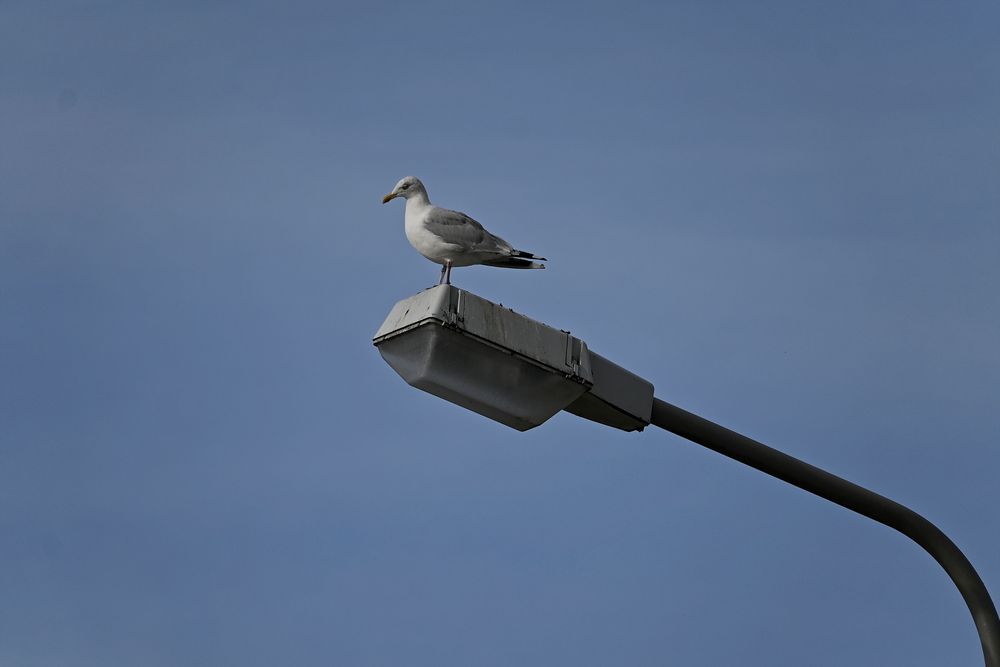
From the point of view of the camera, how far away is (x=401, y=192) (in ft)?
45.2

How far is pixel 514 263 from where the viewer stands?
38.7ft

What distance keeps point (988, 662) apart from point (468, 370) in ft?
8.93

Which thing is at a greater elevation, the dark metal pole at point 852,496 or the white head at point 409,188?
the white head at point 409,188

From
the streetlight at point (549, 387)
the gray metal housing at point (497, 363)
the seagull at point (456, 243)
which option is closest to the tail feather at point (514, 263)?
the seagull at point (456, 243)

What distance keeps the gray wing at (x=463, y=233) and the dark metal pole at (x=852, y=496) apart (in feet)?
17.3

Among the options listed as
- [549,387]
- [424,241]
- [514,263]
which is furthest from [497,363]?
[424,241]

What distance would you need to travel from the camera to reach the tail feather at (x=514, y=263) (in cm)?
1166

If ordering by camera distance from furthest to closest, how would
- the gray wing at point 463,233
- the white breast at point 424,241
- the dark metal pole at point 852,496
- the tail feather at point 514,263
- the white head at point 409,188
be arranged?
the white head at point 409,188 < the white breast at point 424,241 < the gray wing at point 463,233 < the tail feather at point 514,263 < the dark metal pole at point 852,496

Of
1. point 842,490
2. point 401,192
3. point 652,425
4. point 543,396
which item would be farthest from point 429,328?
point 401,192

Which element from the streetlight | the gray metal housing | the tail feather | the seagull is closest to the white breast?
the seagull

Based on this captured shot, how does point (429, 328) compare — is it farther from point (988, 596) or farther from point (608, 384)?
point (988, 596)

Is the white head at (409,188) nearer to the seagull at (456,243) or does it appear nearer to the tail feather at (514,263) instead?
the seagull at (456,243)

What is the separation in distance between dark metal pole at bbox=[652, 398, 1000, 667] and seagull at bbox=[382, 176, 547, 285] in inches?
197

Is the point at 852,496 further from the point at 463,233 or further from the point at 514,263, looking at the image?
the point at 463,233
